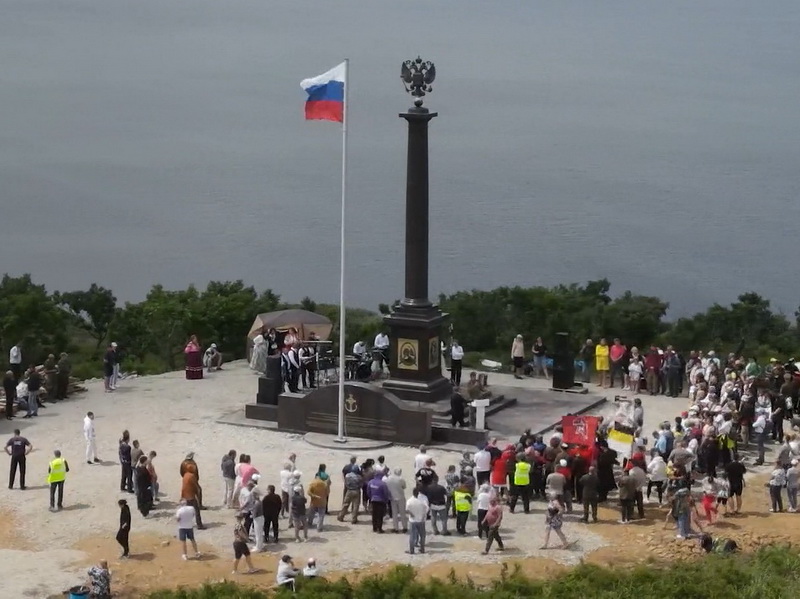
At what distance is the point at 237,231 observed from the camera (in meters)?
69.0

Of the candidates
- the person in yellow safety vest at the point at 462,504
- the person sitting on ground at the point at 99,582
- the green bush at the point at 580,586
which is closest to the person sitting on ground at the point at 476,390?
the person in yellow safety vest at the point at 462,504

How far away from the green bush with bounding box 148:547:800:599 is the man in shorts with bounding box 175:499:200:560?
1.70 m

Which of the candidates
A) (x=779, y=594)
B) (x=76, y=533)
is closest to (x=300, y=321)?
(x=76, y=533)

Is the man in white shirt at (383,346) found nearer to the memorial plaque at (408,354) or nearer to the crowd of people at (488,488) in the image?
the memorial plaque at (408,354)

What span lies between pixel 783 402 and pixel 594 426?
18.1 ft

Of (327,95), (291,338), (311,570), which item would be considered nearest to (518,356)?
(291,338)

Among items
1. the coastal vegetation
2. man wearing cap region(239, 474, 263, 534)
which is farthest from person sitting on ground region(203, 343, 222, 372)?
man wearing cap region(239, 474, 263, 534)

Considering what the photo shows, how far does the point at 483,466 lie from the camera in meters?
20.4

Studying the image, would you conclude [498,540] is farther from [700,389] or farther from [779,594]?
[700,389]

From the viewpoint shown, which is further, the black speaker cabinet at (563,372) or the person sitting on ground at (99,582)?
the black speaker cabinet at (563,372)

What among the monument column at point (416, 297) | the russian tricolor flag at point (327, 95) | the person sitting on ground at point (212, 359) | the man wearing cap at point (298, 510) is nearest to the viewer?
the man wearing cap at point (298, 510)

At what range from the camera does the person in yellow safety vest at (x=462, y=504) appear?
738 inches

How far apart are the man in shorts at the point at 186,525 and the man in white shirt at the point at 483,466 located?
4.91 meters

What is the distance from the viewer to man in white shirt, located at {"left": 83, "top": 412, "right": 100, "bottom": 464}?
22.5 m
